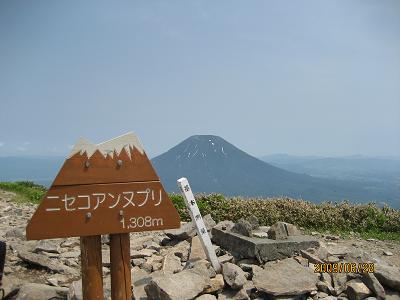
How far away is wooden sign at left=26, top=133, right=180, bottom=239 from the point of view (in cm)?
453

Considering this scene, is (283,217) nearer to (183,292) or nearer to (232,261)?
(232,261)

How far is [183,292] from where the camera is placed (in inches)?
240

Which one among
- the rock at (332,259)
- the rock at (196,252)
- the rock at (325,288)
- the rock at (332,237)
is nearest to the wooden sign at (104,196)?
the rock at (196,252)

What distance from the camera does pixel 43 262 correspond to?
8.03 meters

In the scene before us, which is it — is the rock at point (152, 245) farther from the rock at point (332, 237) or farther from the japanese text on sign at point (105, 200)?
the rock at point (332, 237)

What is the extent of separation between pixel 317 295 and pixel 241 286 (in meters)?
1.35

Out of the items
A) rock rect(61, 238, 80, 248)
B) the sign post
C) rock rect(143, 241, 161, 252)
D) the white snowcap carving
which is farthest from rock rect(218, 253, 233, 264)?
rock rect(61, 238, 80, 248)

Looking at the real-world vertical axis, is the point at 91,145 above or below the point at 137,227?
above

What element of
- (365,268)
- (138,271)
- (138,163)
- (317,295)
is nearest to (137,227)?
(138,163)

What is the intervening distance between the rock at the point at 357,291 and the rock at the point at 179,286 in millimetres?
2507

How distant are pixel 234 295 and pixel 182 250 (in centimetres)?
219

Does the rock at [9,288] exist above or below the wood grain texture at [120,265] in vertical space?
below

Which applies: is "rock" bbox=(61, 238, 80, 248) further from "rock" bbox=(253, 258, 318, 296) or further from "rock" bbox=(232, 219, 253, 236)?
"rock" bbox=(253, 258, 318, 296)

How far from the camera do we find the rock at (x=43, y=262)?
7.97m
